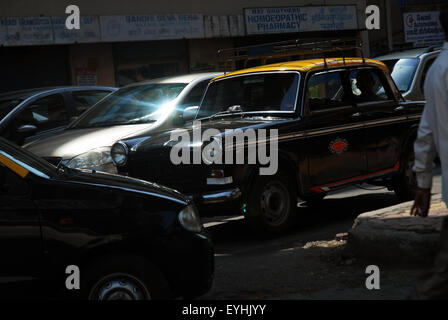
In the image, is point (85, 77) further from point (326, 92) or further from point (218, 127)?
point (218, 127)

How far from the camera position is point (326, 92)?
857 centimetres

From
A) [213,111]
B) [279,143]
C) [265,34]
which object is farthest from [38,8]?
[279,143]

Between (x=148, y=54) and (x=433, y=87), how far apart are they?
1692 cm

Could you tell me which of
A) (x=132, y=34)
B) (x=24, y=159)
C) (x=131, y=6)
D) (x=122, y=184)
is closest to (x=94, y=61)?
(x=132, y=34)

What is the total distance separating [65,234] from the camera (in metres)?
4.34

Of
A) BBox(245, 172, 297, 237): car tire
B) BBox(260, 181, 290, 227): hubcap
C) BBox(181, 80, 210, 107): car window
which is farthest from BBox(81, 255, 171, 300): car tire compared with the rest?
BBox(181, 80, 210, 107): car window

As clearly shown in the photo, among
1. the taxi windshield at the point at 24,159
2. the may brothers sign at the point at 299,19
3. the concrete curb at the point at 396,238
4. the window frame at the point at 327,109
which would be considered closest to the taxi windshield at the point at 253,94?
the window frame at the point at 327,109

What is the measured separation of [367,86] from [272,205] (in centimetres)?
228

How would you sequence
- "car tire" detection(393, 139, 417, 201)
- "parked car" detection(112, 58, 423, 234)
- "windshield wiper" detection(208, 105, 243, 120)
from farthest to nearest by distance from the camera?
"car tire" detection(393, 139, 417, 201) < "windshield wiper" detection(208, 105, 243, 120) < "parked car" detection(112, 58, 423, 234)

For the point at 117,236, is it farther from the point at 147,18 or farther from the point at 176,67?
the point at 176,67

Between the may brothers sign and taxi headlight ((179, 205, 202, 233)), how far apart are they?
16.9 m

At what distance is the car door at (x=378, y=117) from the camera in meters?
8.70

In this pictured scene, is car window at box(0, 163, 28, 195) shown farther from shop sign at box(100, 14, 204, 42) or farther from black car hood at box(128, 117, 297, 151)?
shop sign at box(100, 14, 204, 42)

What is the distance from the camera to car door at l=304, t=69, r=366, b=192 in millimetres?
8055
